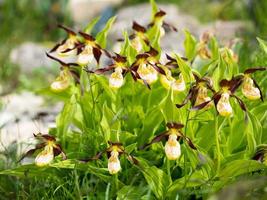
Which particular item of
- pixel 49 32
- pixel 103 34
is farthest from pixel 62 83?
pixel 49 32

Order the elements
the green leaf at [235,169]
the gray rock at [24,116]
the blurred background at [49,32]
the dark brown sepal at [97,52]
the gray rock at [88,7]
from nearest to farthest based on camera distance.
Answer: the green leaf at [235,169], the dark brown sepal at [97,52], the gray rock at [24,116], the blurred background at [49,32], the gray rock at [88,7]

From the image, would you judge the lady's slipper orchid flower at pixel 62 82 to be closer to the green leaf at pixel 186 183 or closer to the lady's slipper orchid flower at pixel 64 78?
the lady's slipper orchid flower at pixel 64 78

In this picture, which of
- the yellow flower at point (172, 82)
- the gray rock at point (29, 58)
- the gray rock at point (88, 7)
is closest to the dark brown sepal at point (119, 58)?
the yellow flower at point (172, 82)

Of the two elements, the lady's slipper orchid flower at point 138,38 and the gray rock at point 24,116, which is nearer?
the lady's slipper orchid flower at point 138,38

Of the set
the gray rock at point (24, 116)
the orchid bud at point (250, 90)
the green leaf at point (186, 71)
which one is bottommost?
the gray rock at point (24, 116)

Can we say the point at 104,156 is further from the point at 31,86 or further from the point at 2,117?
the point at 31,86

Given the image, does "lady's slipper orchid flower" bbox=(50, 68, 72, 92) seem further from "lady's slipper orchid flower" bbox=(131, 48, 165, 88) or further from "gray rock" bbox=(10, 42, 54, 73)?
"gray rock" bbox=(10, 42, 54, 73)
